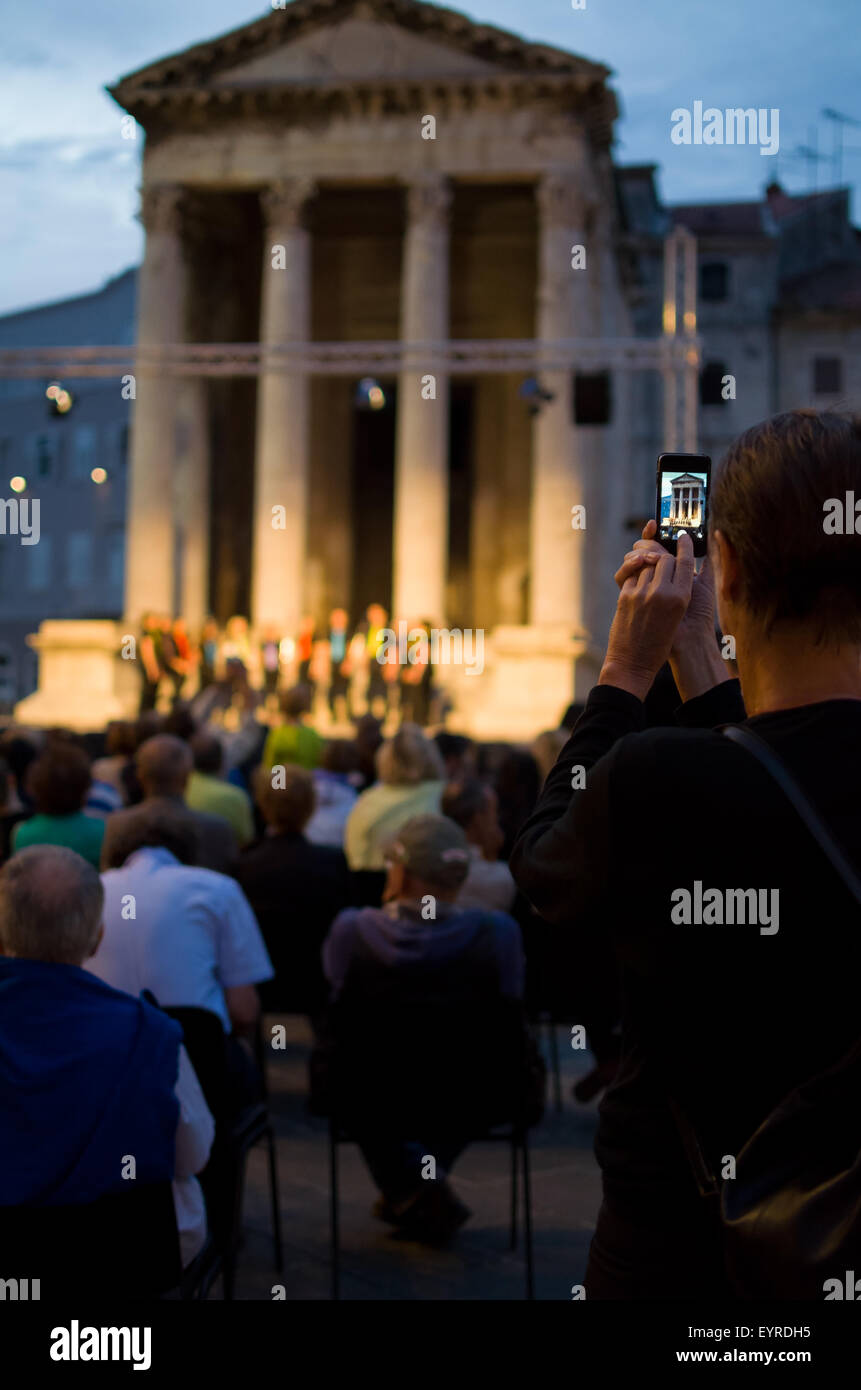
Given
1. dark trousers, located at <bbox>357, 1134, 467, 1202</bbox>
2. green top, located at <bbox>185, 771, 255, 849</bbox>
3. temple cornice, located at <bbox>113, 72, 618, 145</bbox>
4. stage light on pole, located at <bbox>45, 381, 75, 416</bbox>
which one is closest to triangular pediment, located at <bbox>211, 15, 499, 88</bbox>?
temple cornice, located at <bbox>113, 72, 618, 145</bbox>

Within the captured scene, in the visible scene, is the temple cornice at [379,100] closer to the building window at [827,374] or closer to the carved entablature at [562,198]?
the carved entablature at [562,198]

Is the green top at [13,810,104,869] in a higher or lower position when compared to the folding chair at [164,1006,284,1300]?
higher

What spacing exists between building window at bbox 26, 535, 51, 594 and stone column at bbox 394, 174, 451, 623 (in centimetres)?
2429

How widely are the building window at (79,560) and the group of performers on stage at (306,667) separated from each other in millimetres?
23207

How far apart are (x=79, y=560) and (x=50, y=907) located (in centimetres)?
4534

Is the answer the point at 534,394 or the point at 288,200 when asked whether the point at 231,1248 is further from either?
the point at 288,200

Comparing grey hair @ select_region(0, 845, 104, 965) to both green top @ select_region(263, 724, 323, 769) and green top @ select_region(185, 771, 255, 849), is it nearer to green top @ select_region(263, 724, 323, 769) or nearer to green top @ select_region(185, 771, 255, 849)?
green top @ select_region(185, 771, 255, 849)

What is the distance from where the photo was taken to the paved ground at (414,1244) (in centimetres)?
515

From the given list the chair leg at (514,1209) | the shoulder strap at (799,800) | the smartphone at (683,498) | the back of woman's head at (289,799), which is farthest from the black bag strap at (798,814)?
the back of woman's head at (289,799)

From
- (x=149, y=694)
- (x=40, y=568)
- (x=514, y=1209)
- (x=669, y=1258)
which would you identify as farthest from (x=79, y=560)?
(x=669, y=1258)

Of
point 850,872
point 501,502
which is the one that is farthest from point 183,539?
point 850,872

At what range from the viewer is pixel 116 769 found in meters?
9.54

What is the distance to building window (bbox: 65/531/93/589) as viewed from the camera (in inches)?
1866
